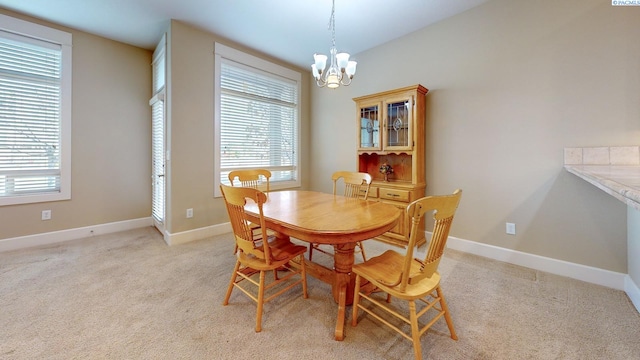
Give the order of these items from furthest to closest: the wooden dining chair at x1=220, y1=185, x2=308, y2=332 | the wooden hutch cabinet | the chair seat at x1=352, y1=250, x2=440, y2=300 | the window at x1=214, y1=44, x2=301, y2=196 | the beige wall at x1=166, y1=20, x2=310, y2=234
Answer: the window at x1=214, y1=44, x2=301, y2=196 → the beige wall at x1=166, y1=20, x2=310, y2=234 → the wooden hutch cabinet → the wooden dining chair at x1=220, y1=185, x2=308, y2=332 → the chair seat at x1=352, y1=250, x2=440, y2=300

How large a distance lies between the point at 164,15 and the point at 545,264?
5.06 metres

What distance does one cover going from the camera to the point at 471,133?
2.90m

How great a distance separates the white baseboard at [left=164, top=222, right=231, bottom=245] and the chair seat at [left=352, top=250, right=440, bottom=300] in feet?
8.72

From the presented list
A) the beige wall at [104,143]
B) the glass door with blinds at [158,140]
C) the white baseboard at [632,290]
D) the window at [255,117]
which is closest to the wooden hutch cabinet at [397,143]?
the window at [255,117]

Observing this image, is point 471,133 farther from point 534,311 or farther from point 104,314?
point 104,314

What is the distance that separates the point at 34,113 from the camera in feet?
10.1

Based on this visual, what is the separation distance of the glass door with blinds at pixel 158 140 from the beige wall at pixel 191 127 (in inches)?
11.2

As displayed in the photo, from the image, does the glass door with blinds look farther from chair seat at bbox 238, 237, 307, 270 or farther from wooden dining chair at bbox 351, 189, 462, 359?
wooden dining chair at bbox 351, 189, 462, 359

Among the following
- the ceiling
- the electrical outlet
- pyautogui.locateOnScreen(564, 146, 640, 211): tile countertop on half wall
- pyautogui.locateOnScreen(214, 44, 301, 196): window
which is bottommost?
the electrical outlet

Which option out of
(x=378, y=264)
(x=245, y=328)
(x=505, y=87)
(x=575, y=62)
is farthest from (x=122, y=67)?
(x=575, y=62)

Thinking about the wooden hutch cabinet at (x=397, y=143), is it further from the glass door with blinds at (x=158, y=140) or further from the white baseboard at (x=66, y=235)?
the white baseboard at (x=66, y=235)

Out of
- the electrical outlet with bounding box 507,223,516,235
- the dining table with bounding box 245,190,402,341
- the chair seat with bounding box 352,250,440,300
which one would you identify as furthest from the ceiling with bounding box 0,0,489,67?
the chair seat with bounding box 352,250,440,300

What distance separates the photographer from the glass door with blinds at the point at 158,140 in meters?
3.40

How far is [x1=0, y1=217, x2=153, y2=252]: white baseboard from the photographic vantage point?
2.97 metres
